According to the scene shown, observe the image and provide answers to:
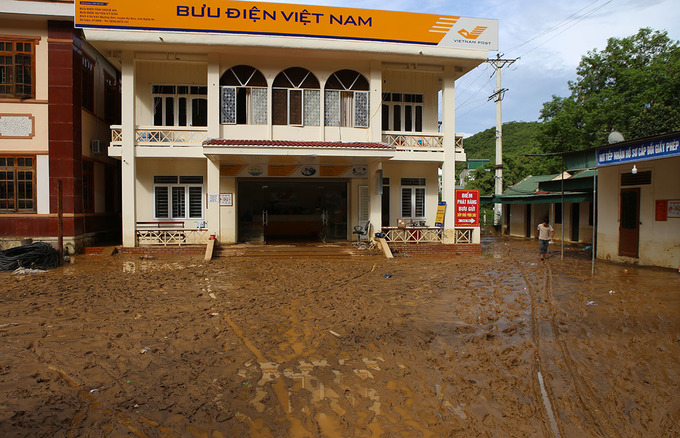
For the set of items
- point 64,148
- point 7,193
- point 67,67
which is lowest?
point 7,193

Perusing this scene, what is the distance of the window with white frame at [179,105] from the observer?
15.4m

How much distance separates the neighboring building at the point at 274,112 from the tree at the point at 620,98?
11.0 meters

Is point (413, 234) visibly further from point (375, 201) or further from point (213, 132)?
→ point (213, 132)

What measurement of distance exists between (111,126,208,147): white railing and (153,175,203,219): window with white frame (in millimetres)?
1513

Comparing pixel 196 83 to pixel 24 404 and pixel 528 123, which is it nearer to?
pixel 24 404

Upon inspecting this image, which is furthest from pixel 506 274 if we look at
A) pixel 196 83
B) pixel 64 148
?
pixel 64 148

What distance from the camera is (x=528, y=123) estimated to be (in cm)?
5481

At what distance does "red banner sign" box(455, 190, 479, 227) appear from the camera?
50.4 feet

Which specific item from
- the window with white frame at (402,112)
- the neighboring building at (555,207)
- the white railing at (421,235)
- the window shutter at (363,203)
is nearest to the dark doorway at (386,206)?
the window shutter at (363,203)

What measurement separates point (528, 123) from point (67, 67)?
2125 inches

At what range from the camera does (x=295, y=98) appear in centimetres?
1492

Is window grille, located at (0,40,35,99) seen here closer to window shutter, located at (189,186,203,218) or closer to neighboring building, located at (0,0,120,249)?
neighboring building, located at (0,0,120,249)

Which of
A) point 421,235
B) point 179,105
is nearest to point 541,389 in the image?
point 421,235

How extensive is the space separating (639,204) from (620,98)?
12.9 m
